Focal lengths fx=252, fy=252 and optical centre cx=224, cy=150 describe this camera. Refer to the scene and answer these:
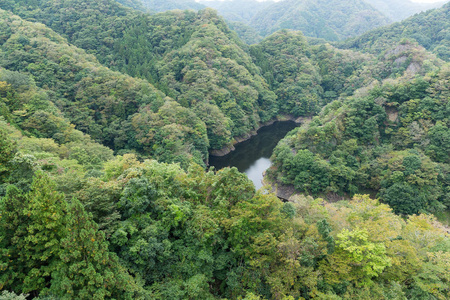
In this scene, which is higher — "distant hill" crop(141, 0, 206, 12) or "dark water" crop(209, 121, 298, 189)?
"distant hill" crop(141, 0, 206, 12)

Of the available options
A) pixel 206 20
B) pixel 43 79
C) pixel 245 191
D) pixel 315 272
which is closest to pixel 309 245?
pixel 315 272

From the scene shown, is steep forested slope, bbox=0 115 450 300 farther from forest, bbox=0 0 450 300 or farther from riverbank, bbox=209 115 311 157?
riverbank, bbox=209 115 311 157

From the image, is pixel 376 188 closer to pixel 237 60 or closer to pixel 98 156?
pixel 98 156

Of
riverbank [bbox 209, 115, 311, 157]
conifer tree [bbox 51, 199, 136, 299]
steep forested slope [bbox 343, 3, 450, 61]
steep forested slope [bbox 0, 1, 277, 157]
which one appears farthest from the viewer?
steep forested slope [bbox 343, 3, 450, 61]

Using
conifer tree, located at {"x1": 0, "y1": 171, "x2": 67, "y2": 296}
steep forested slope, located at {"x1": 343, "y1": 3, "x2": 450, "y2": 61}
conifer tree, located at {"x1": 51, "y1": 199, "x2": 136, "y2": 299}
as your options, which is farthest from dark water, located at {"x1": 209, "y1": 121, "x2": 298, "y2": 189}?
steep forested slope, located at {"x1": 343, "y1": 3, "x2": 450, "y2": 61}

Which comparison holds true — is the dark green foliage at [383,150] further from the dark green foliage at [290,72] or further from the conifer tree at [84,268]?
the dark green foliage at [290,72]

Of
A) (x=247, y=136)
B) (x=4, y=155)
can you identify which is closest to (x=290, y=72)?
(x=247, y=136)

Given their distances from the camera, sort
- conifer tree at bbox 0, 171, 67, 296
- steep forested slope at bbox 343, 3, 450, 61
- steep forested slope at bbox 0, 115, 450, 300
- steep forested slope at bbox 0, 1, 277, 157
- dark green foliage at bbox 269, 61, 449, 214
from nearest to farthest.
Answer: conifer tree at bbox 0, 171, 67, 296 → steep forested slope at bbox 0, 115, 450, 300 → dark green foliage at bbox 269, 61, 449, 214 → steep forested slope at bbox 0, 1, 277, 157 → steep forested slope at bbox 343, 3, 450, 61
